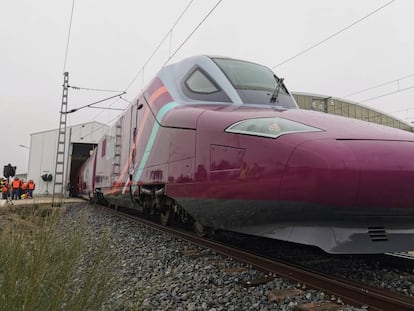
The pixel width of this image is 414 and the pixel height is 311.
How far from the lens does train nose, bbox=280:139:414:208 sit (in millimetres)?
2754

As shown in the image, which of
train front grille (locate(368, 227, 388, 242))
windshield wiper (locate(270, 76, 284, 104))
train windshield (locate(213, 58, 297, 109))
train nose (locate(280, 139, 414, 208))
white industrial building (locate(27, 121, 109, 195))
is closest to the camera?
train nose (locate(280, 139, 414, 208))

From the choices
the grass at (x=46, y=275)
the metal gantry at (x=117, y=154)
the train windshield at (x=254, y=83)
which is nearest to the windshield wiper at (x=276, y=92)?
the train windshield at (x=254, y=83)

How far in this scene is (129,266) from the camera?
171 inches

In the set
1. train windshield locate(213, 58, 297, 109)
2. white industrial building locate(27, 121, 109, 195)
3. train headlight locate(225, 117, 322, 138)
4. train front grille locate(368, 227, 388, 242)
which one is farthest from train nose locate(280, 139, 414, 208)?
white industrial building locate(27, 121, 109, 195)

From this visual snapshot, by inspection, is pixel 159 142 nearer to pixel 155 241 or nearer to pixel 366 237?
pixel 155 241

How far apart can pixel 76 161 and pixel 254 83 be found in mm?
27116

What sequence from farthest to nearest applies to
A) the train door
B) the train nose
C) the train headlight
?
the train door, the train headlight, the train nose

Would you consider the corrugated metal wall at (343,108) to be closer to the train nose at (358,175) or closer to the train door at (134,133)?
the train door at (134,133)

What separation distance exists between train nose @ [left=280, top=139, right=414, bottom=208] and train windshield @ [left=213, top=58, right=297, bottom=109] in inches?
73.6

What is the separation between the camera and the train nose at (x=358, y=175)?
9.04 ft

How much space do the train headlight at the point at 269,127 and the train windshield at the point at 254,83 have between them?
1035 millimetres

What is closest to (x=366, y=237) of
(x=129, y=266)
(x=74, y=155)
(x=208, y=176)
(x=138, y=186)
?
(x=208, y=176)

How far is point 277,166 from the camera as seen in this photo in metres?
3.08

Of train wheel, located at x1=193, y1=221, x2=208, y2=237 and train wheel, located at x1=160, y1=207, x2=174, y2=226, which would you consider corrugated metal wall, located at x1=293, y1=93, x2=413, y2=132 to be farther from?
train wheel, located at x1=193, y1=221, x2=208, y2=237
